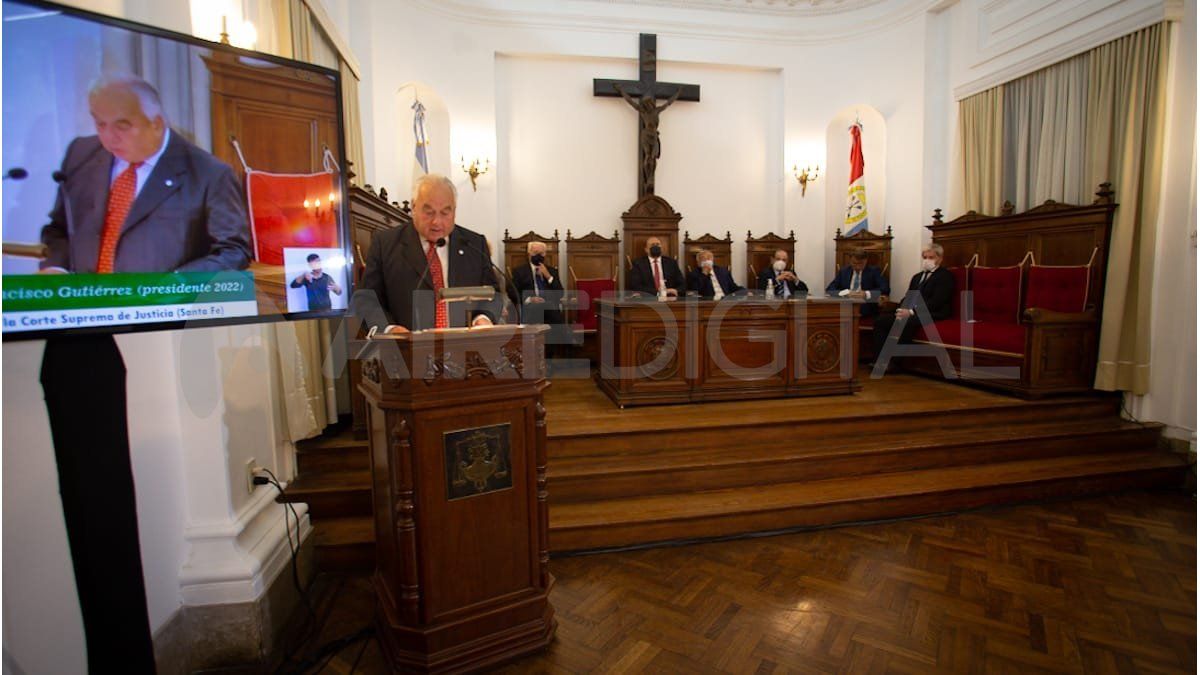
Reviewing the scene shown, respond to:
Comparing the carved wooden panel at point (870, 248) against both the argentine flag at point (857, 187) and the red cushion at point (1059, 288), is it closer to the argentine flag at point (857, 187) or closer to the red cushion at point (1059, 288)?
the argentine flag at point (857, 187)

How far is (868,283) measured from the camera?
19.5 ft

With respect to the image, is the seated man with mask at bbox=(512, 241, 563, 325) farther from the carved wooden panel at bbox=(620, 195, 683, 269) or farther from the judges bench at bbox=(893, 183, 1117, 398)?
the judges bench at bbox=(893, 183, 1117, 398)

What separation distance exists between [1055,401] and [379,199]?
4981mm

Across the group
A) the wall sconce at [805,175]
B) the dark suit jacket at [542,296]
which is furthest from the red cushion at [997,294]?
the dark suit jacket at [542,296]

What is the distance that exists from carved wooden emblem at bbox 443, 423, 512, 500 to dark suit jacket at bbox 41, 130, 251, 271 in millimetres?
782

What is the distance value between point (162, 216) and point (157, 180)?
0.26 feet

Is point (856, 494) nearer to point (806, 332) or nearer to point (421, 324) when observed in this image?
point (806, 332)

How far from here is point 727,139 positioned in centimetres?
658

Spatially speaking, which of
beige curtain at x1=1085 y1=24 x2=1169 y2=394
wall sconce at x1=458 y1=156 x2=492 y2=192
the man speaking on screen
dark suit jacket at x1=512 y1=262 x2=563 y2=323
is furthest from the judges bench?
the man speaking on screen

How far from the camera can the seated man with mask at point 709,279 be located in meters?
5.55

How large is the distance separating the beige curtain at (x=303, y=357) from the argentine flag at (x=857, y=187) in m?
5.65

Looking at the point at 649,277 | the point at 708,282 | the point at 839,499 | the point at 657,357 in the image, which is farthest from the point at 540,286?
the point at 839,499

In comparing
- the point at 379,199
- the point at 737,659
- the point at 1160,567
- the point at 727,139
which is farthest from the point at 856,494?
the point at 727,139

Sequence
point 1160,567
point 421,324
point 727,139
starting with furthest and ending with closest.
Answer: point 727,139 < point 1160,567 < point 421,324
